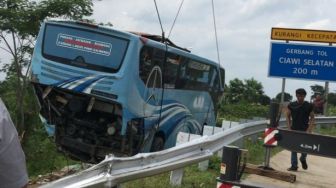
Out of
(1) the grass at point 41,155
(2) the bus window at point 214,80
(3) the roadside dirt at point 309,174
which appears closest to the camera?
(3) the roadside dirt at point 309,174

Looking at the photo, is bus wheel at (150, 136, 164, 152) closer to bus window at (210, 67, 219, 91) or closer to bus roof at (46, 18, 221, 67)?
bus roof at (46, 18, 221, 67)

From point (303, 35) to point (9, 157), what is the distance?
12.8 meters

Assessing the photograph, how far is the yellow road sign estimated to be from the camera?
14398 millimetres

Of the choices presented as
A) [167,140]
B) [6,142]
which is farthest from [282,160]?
[6,142]

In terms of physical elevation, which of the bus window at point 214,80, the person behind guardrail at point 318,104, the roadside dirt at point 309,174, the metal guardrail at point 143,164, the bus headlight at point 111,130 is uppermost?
the bus window at point 214,80

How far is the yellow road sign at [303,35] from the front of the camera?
1440 centimetres

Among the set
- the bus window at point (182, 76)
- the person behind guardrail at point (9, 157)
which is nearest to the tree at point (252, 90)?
the bus window at point (182, 76)

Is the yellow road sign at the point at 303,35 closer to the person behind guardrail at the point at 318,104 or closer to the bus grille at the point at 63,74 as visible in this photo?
the bus grille at the point at 63,74

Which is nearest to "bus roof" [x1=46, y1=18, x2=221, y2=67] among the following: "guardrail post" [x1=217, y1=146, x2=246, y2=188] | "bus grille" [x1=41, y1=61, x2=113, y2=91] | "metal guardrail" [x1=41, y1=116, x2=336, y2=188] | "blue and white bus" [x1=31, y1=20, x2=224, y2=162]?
"blue and white bus" [x1=31, y1=20, x2=224, y2=162]

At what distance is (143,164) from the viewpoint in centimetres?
691

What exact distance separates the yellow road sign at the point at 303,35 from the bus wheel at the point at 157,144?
12.4ft

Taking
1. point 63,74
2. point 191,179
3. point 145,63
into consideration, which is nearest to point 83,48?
point 63,74

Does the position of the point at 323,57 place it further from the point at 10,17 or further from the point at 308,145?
the point at 10,17

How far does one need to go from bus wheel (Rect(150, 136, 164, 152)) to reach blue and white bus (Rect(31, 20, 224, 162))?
0.06m
